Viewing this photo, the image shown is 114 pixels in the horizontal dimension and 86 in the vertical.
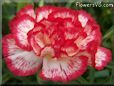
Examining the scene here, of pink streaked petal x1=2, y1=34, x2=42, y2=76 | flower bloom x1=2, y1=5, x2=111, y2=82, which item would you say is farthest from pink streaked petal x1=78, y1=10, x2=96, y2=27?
pink streaked petal x1=2, y1=34, x2=42, y2=76

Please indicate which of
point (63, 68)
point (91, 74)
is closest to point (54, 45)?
point (63, 68)

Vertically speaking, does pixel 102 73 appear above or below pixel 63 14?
below

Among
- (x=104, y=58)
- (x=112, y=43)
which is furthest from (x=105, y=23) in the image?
(x=104, y=58)

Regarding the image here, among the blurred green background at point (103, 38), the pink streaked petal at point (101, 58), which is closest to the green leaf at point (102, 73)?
the blurred green background at point (103, 38)

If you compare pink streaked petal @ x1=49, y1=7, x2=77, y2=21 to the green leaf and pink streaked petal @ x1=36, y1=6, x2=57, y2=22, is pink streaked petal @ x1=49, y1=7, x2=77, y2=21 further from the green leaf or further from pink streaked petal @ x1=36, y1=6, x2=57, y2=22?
the green leaf

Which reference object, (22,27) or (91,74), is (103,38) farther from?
(22,27)

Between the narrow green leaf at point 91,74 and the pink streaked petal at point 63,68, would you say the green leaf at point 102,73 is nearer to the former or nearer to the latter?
the narrow green leaf at point 91,74
